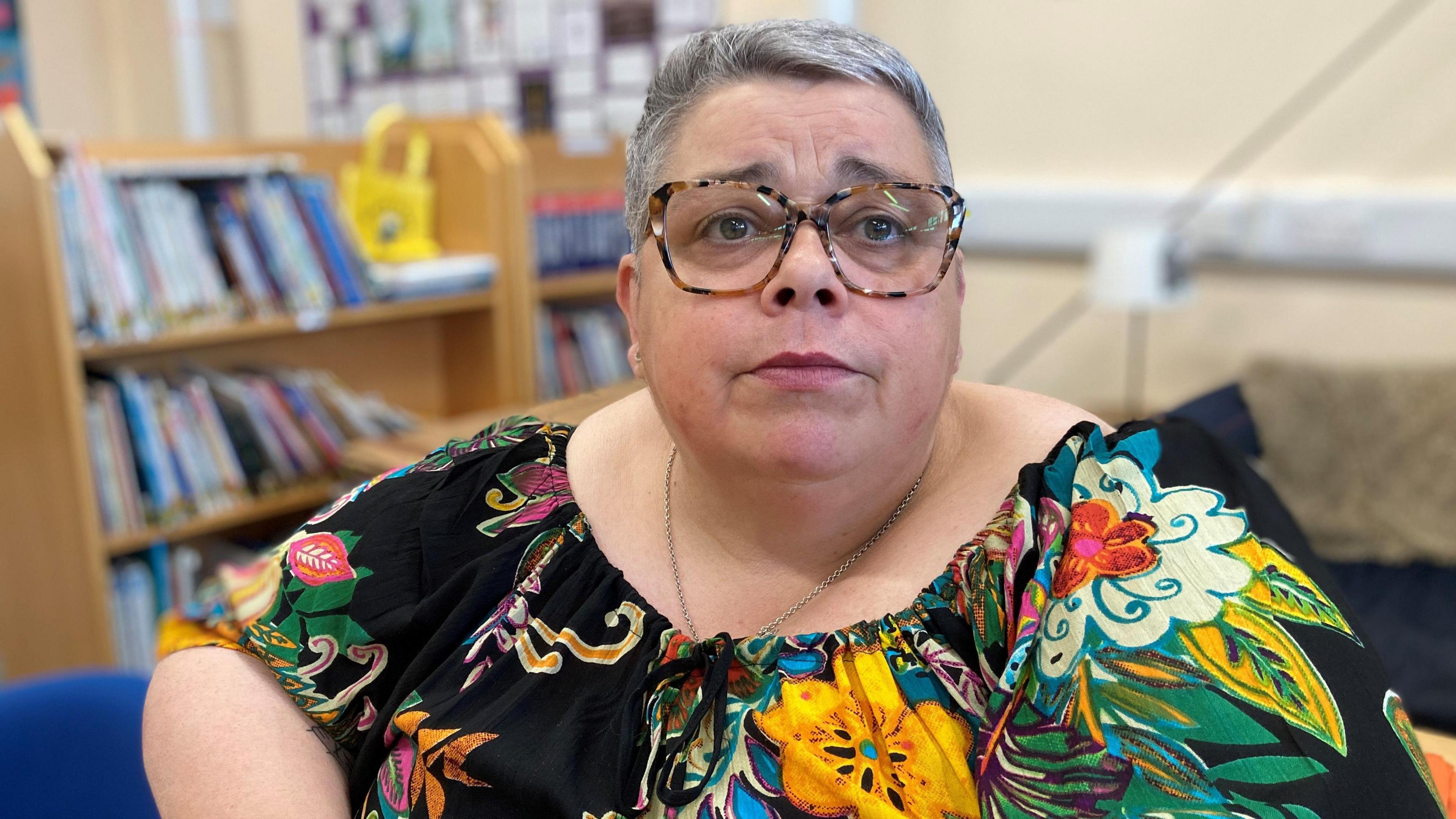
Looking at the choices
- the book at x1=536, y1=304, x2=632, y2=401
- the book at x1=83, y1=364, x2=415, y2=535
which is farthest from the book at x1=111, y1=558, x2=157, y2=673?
the book at x1=536, y1=304, x2=632, y2=401

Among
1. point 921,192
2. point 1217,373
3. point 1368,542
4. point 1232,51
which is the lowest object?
point 1368,542

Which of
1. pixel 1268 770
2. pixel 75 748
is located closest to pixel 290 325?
pixel 75 748

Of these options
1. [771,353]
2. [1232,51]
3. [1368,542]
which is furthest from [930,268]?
[1232,51]

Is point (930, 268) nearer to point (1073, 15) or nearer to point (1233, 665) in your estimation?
point (1233, 665)

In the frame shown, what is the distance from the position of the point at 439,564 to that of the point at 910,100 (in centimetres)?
61

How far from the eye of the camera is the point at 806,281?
818 millimetres

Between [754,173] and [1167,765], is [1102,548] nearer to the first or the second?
[1167,765]

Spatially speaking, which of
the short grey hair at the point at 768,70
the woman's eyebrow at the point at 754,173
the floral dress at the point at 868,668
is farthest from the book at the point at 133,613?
the woman's eyebrow at the point at 754,173

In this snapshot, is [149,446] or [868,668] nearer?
[868,668]

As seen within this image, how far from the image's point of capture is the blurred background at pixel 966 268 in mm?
2229

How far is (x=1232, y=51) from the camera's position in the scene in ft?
8.40

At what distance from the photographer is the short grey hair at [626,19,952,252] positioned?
2.88 ft

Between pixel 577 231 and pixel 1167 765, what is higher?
pixel 577 231

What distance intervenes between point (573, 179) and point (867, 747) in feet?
8.62
